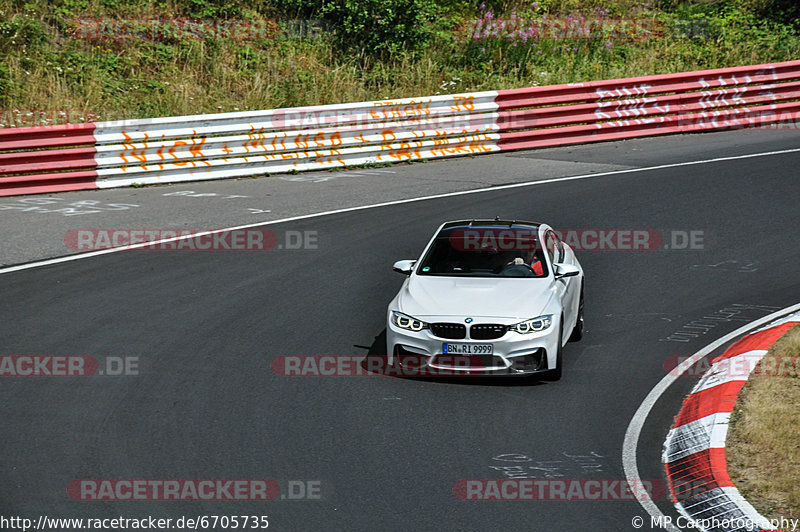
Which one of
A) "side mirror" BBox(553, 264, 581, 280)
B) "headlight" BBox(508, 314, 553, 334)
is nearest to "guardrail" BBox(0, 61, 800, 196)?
"side mirror" BBox(553, 264, 581, 280)

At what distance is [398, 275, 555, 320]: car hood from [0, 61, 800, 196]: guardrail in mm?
9902

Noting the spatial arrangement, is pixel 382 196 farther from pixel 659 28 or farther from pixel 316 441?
pixel 659 28

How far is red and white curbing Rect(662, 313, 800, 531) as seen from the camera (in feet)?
22.9

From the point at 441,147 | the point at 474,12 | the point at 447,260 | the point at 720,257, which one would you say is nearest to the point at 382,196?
the point at 441,147

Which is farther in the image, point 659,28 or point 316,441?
point 659,28

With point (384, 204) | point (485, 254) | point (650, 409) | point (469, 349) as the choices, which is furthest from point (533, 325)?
point (384, 204)

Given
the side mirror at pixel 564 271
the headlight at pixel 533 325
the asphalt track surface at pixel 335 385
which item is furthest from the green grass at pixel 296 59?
the headlight at pixel 533 325

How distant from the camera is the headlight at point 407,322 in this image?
9.73 meters

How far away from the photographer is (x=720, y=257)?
562 inches

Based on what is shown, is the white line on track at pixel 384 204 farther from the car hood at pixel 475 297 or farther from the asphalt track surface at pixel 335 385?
the car hood at pixel 475 297

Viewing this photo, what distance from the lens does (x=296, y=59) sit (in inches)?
1046

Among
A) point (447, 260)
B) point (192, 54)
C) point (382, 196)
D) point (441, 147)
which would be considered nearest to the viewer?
point (447, 260)

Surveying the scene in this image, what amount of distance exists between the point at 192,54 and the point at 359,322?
15945mm

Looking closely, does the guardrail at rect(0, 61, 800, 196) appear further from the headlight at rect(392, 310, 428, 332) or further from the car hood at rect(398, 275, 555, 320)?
the headlight at rect(392, 310, 428, 332)
